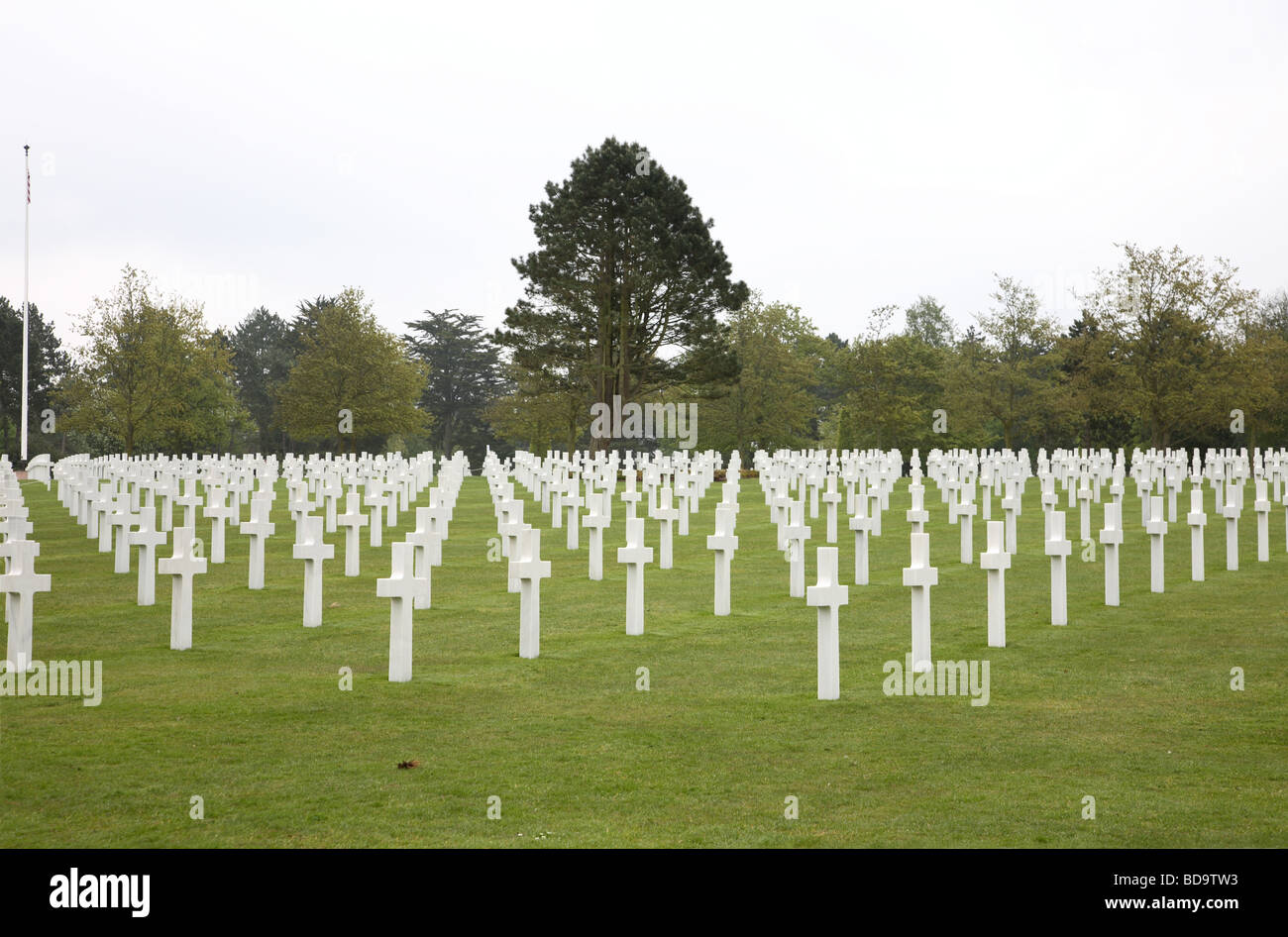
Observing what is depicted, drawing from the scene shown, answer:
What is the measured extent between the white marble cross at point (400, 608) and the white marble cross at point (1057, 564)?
6.22 meters

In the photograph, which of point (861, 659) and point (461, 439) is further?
point (461, 439)

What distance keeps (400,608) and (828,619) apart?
127 inches

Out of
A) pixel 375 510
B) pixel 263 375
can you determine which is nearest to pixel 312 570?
pixel 375 510

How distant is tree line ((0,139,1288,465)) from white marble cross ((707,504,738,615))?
34502 mm

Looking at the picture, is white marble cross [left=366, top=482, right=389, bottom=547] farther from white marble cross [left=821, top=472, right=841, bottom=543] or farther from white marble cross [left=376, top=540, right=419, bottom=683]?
white marble cross [left=376, top=540, right=419, bottom=683]

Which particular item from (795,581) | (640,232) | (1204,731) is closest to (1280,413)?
(640,232)

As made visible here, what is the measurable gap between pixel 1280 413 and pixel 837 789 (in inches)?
2157

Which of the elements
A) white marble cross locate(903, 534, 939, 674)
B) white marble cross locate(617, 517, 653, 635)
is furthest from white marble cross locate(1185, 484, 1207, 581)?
white marble cross locate(617, 517, 653, 635)

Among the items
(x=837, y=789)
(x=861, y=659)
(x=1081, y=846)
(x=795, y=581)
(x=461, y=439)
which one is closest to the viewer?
(x=1081, y=846)

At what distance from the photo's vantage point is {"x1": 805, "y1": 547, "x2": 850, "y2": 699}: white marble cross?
8570 mm

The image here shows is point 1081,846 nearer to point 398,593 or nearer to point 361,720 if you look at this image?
point 361,720

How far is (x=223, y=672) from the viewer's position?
9.44m

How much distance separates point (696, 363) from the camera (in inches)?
1978

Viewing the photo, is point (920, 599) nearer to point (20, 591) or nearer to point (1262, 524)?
point (20, 591)
